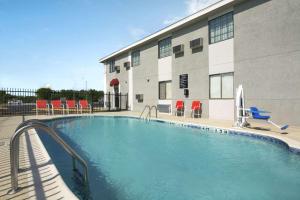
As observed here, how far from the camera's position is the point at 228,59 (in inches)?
482

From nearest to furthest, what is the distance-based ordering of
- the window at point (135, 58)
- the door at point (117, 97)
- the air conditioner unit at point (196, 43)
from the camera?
the air conditioner unit at point (196, 43) → the window at point (135, 58) → the door at point (117, 97)

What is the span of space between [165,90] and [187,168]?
485 inches

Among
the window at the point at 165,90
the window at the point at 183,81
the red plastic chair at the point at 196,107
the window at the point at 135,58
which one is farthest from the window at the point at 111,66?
the red plastic chair at the point at 196,107

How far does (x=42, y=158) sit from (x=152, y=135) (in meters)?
5.37

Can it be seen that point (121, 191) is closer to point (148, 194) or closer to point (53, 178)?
Result: point (148, 194)

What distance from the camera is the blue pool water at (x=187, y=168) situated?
406cm

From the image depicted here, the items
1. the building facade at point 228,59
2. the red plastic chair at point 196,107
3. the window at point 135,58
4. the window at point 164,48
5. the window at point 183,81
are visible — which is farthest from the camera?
the window at point 135,58

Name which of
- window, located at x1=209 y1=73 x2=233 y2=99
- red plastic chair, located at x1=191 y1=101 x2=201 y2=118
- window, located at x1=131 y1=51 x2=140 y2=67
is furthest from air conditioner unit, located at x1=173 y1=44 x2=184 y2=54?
window, located at x1=131 y1=51 x2=140 y2=67

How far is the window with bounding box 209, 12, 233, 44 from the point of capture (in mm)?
12223

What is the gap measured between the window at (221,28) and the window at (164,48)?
4.06m

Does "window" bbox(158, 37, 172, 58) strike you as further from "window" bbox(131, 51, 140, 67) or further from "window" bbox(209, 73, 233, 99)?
"window" bbox(209, 73, 233, 99)

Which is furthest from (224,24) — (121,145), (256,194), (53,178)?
(53,178)

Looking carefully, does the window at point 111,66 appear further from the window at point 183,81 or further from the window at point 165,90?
the window at point 183,81

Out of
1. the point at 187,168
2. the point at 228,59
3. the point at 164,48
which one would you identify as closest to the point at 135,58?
the point at 164,48
